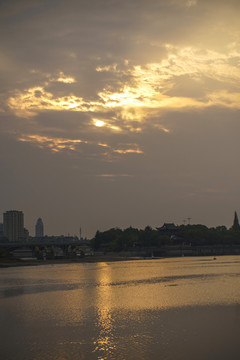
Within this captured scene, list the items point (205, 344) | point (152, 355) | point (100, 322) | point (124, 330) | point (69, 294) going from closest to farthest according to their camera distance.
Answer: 1. point (152, 355)
2. point (205, 344)
3. point (124, 330)
4. point (100, 322)
5. point (69, 294)

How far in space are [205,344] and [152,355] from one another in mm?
4619

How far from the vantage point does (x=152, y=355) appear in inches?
1117

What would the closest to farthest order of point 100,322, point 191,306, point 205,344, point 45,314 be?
point 205,344 → point 100,322 → point 45,314 → point 191,306

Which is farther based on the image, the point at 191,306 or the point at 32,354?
the point at 191,306

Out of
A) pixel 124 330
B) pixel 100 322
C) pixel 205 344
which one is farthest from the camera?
pixel 100 322

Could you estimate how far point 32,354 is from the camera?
29297mm

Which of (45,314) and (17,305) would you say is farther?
(17,305)

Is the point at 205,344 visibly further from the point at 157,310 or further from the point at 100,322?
the point at 157,310

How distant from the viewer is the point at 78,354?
95.6 ft

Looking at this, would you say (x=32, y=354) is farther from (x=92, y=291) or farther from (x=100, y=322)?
(x=92, y=291)

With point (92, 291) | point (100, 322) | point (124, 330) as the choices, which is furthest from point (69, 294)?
point (124, 330)

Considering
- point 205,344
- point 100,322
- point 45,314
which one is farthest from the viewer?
point 45,314

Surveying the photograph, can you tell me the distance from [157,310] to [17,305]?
17109mm

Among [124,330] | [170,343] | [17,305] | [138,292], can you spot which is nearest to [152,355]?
[170,343]
